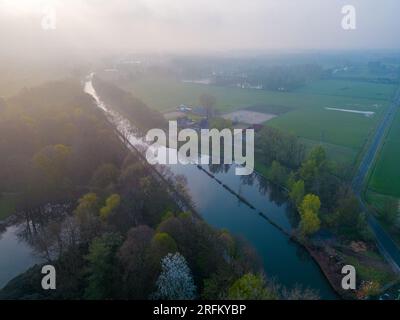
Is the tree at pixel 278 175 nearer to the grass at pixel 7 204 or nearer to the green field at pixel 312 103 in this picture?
the green field at pixel 312 103

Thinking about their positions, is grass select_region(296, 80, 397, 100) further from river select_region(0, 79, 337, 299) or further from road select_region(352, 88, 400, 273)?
river select_region(0, 79, 337, 299)

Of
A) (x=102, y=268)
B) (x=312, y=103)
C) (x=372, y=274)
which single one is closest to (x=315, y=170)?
(x=372, y=274)

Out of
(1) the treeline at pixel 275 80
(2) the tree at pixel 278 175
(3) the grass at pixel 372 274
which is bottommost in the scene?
(3) the grass at pixel 372 274

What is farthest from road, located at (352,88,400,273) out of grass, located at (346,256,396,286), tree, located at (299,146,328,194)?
tree, located at (299,146,328,194)

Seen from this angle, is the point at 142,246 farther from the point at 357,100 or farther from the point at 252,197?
the point at 357,100

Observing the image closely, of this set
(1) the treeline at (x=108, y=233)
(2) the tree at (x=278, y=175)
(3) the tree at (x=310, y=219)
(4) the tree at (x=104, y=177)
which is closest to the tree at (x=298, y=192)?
(3) the tree at (x=310, y=219)

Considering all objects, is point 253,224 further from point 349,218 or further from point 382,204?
point 382,204
